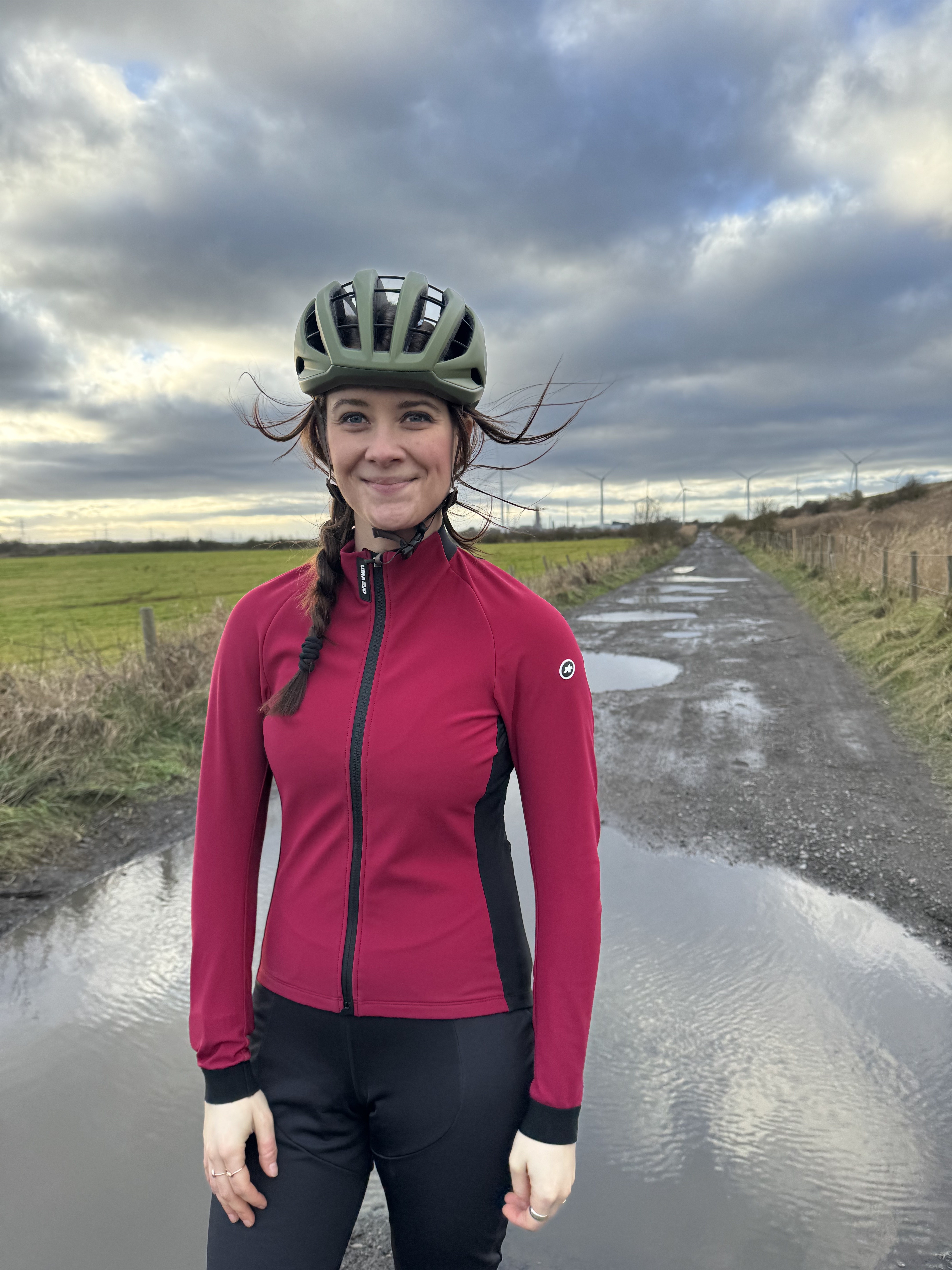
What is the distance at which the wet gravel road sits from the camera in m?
4.29

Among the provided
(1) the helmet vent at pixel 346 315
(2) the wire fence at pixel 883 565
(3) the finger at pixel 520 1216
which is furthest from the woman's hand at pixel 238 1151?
(2) the wire fence at pixel 883 565

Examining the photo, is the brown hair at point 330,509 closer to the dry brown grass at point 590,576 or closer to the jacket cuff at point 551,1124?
the jacket cuff at point 551,1124

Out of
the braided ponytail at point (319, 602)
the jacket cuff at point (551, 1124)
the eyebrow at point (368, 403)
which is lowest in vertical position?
the jacket cuff at point (551, 1124)

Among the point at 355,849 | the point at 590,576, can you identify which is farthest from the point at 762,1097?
the point at 590,576

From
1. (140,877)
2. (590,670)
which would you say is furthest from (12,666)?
(590,670)

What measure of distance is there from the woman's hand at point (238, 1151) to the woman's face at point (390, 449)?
3.55 ft

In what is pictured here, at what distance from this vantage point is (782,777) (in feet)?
18.8

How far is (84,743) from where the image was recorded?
235 inches

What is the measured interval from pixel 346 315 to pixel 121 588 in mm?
45527

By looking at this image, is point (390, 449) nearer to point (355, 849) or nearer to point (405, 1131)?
point (355, 849)

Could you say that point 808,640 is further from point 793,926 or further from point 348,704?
point 348,704

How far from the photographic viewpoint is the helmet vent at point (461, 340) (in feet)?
4.89

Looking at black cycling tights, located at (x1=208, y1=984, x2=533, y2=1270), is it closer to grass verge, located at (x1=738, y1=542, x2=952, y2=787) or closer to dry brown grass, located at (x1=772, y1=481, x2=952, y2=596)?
grass verge, located at (x1=738, y1=542, x2=952, y2=787)

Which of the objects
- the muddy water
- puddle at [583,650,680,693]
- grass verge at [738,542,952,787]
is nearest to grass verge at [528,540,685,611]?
puddle at [583,650,680,693]
